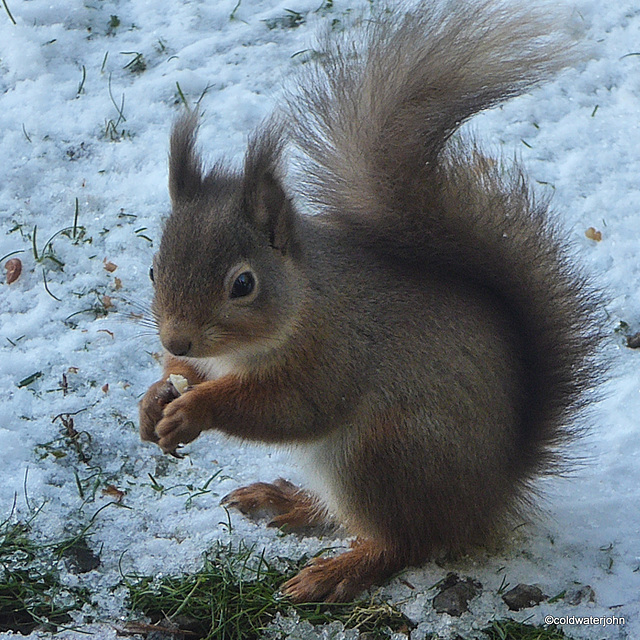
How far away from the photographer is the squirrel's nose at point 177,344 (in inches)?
75.7

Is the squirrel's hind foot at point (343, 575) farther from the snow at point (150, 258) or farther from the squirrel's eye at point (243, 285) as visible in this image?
the squirrel's eye at point (243, 285)

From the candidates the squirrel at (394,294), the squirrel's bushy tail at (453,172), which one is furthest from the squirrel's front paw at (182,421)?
the squirrel's bushy tail at (453,172)

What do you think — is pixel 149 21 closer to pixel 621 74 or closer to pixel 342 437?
pixel 621 74

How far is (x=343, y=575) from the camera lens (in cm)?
221

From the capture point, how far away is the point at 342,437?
216 cm

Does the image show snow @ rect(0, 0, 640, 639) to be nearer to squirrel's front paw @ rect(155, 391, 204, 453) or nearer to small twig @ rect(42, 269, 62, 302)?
small twig @ rect(42, 269, 62, 302)

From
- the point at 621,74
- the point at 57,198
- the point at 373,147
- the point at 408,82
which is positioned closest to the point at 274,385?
the point at 373,147

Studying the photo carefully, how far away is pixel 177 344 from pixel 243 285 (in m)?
0.18

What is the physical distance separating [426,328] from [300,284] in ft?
0.93

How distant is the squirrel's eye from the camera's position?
1.97 m

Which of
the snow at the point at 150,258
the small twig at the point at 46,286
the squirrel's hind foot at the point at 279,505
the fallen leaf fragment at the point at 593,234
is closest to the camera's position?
the snow at the point at 150,258

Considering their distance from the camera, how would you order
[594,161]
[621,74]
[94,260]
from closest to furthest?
[94,260]
[594,161]
[621,74]

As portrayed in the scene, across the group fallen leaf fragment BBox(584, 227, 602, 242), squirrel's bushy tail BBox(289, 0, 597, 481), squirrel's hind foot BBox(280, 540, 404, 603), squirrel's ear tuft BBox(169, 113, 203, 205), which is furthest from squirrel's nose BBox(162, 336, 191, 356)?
fallen leaf fragment BBox(584, 227, 602, 242)

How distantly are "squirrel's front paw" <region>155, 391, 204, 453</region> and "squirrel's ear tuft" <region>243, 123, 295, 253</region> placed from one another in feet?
1.23
